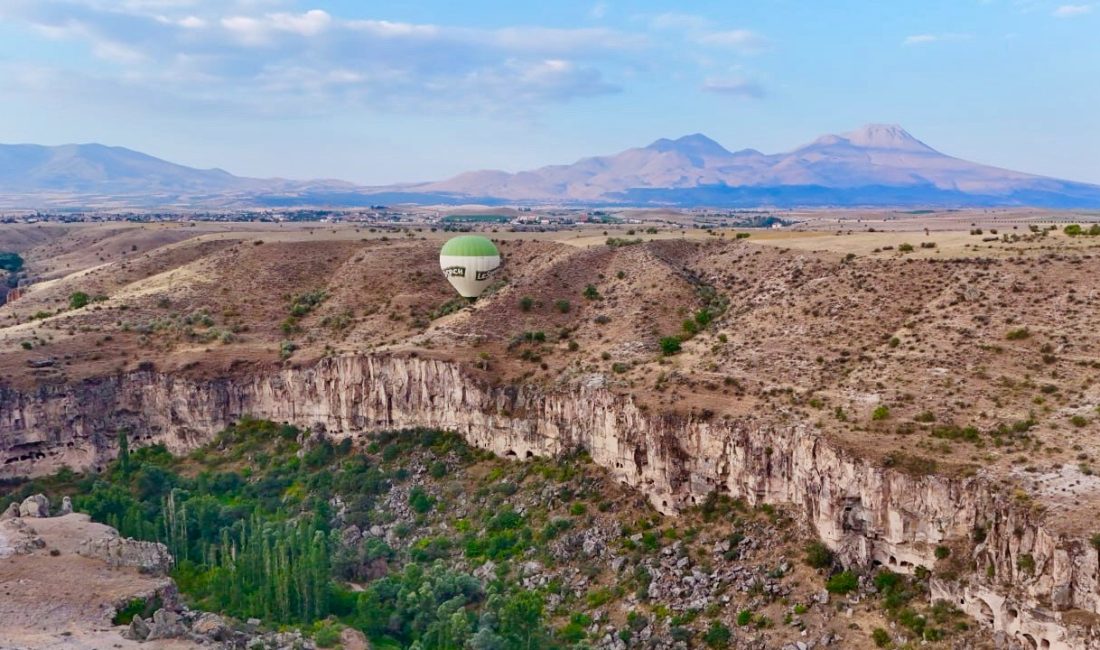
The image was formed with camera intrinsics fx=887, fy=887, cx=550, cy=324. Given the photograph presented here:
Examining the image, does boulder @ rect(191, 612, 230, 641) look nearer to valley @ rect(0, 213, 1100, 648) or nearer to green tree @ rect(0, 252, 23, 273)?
valley @ rect(0, 213, 1100, 648)

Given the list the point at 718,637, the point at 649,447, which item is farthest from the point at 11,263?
the point at 718,637

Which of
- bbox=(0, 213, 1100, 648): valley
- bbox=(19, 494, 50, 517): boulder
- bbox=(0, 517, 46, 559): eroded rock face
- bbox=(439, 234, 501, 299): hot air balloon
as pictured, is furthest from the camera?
bbox=(439, 234, 501, 299): hot air balloon

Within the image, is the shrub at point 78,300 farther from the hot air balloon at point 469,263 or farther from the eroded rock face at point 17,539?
the hot air balloon at point 469,263

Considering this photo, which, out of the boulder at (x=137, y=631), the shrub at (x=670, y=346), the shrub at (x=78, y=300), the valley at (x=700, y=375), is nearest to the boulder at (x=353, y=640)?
the boulder at (x=137, y=631)

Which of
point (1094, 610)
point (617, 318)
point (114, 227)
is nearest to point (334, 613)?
point (617, 318)

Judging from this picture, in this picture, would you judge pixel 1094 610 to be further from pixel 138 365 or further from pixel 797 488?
pixel 138 365

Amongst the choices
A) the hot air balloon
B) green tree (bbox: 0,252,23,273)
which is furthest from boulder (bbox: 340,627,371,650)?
green tree (bbox: 0,252,23,273)
